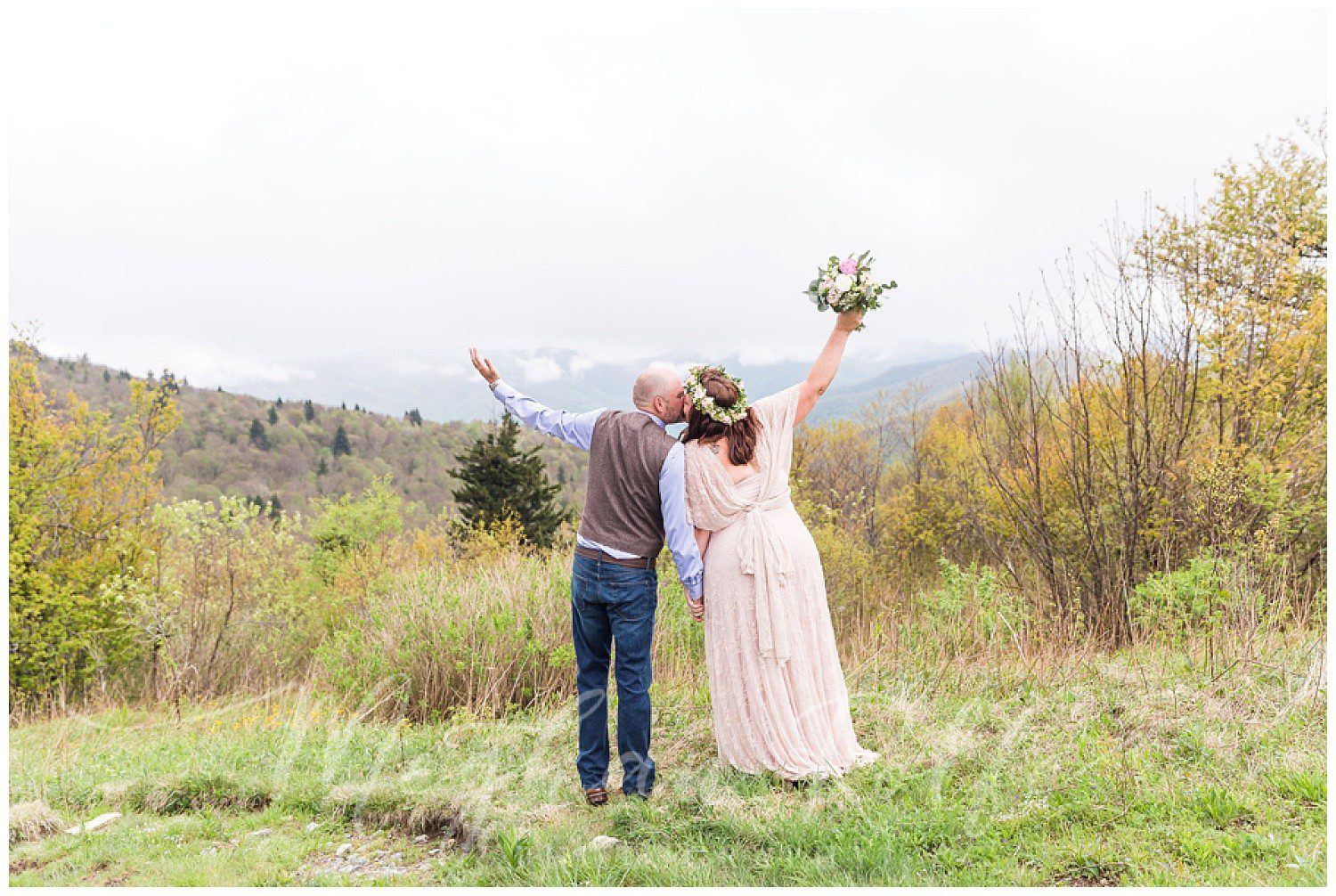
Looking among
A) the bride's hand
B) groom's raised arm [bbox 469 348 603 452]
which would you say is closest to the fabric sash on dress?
groom's raised arm [bbox 469 348 603 452]

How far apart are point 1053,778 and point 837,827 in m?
1.03

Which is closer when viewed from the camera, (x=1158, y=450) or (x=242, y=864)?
(x=242, y=864)

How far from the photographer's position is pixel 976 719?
470cm

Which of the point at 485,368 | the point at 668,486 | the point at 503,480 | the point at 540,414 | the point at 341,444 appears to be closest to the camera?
the point at 668,486

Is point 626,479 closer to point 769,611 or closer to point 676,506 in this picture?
point 676,506

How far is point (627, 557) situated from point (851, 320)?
1.52m

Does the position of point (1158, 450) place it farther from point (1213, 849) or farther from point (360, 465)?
point (360, 465)

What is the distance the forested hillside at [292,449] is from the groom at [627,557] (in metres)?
39.5

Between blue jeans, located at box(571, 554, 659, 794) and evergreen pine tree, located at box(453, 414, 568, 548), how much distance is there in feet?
88.1

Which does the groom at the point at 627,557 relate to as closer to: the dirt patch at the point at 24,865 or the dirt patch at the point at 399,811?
the dirt patch at the point at 399,811

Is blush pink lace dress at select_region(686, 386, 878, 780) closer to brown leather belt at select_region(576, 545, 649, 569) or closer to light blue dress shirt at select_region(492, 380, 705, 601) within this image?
light blue dress shirt at select_region(492, 380, 705, 601)

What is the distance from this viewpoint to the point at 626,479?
3.93m

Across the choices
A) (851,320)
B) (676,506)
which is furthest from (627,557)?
(851,320)

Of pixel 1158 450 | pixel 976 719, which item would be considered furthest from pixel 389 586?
pixel 1158 450
